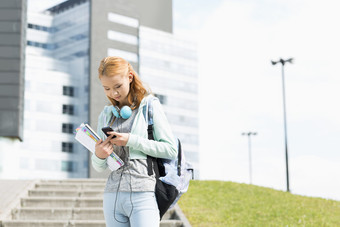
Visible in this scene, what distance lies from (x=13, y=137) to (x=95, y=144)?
23.6 metres

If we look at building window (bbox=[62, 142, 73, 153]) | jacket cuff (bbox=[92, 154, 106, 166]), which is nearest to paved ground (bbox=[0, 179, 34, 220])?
jacket cuff (bbox=[92, 154, 106, 166])

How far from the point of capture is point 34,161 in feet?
204

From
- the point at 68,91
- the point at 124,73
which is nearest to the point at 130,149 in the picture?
the point at 124,73

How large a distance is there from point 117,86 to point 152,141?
412 mm

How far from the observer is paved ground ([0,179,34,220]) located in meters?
10.0

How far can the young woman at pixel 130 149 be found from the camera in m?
2.92

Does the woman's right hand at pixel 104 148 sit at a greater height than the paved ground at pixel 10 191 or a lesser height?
greater

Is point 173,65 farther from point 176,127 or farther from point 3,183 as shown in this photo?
point 3,183

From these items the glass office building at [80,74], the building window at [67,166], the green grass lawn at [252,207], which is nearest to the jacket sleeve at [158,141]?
the green grass lawn at [252,207]

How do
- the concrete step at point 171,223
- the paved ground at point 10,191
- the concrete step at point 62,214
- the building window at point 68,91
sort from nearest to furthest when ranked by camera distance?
1. the concrete step at point 171,223
2. the concrete step at point 62,214
3. the paved ground at point 10,191
4. the building window at point 68,91

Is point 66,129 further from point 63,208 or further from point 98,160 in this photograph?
point 98,160

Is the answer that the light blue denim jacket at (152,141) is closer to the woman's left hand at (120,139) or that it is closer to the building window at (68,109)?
the woman's left hand at (120,139)

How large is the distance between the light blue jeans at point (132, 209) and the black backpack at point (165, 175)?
0.07m

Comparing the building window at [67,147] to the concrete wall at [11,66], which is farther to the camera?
the building window at [67,147]
